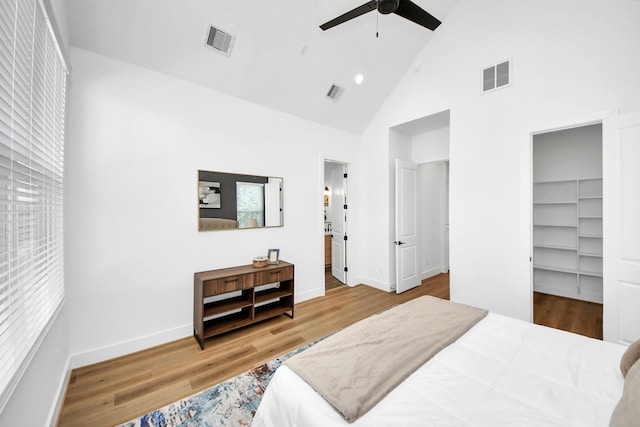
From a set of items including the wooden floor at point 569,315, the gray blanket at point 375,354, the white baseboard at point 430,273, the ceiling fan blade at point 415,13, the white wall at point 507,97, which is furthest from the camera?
the white baseboard at point 430,273

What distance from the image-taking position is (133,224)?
2518 mm

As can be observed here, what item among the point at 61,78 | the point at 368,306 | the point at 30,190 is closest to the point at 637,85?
the point at 368,306

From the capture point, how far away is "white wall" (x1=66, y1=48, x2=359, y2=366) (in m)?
2.29

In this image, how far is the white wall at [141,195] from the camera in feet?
7.50

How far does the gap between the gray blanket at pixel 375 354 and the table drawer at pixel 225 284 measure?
1559mm

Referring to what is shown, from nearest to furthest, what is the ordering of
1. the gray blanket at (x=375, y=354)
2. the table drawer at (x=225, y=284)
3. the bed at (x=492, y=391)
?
the bed at (x=492, y=391) < the gray blanket at (x=375, y=354) < the table drawer at (x=225, y=284)

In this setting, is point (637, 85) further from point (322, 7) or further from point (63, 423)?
point (63, 423)

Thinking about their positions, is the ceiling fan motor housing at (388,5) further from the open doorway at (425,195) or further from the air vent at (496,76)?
the open doorway at (425,195)

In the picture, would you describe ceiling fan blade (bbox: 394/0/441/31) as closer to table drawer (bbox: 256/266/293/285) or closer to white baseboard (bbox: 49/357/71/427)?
table drawer (bbox: 256/266/293/285)

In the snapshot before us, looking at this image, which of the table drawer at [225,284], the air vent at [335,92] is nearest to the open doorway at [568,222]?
the air vent at [335,92]

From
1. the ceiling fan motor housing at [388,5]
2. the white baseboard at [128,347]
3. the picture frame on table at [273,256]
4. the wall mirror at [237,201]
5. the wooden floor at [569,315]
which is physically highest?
the ceiling fan motor housing at [388,5]

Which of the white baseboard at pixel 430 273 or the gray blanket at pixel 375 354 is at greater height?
the gray blanket at pixel 375 354

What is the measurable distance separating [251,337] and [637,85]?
14.6 ft

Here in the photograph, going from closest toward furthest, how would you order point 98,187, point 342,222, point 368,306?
point 98,187 < point 368,306 < point 342,222
